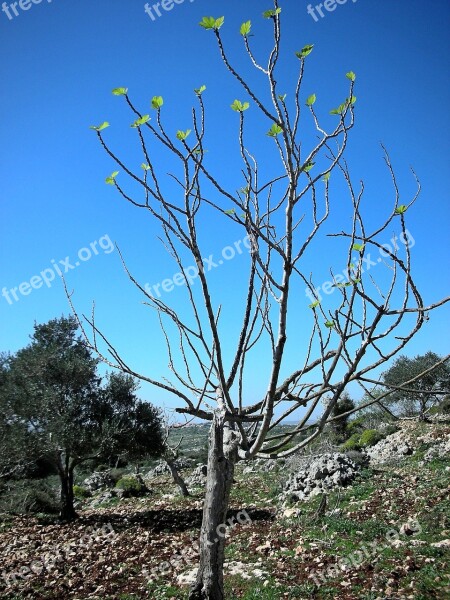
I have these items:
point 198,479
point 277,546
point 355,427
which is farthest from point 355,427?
point 277,546

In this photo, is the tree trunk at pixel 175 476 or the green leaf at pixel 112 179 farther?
the tree trunk at pixel 175 476

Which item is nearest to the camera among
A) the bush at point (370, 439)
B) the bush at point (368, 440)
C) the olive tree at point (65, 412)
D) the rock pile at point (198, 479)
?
the olive tree at point (65, 412)

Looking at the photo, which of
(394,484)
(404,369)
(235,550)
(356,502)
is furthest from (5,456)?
(404,369)

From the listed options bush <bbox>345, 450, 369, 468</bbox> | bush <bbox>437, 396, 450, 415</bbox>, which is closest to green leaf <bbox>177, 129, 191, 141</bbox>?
bush <bbox>345, 450, 369, 468</bbox>

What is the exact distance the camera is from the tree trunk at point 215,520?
3.21 meters

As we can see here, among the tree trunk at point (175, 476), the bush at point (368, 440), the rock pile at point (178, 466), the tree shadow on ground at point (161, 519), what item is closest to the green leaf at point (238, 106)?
the tree shadow on ground at point (161, 519)

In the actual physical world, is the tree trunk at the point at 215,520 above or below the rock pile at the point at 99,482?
above

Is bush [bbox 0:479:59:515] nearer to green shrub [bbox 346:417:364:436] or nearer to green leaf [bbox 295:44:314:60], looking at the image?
green leaf [bbox 295:44:314:60]

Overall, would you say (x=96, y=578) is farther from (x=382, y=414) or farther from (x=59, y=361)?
(x=382, y=414)

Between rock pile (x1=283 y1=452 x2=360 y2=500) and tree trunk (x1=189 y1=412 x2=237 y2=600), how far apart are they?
12070mm

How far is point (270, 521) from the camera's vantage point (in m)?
11.9

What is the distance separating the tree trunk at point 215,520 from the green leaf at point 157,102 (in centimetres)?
240

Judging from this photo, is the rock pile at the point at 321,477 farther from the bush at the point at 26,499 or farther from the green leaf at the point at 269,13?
the green leaf at the point at 269,13

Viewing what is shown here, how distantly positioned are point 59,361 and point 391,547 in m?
13.1
